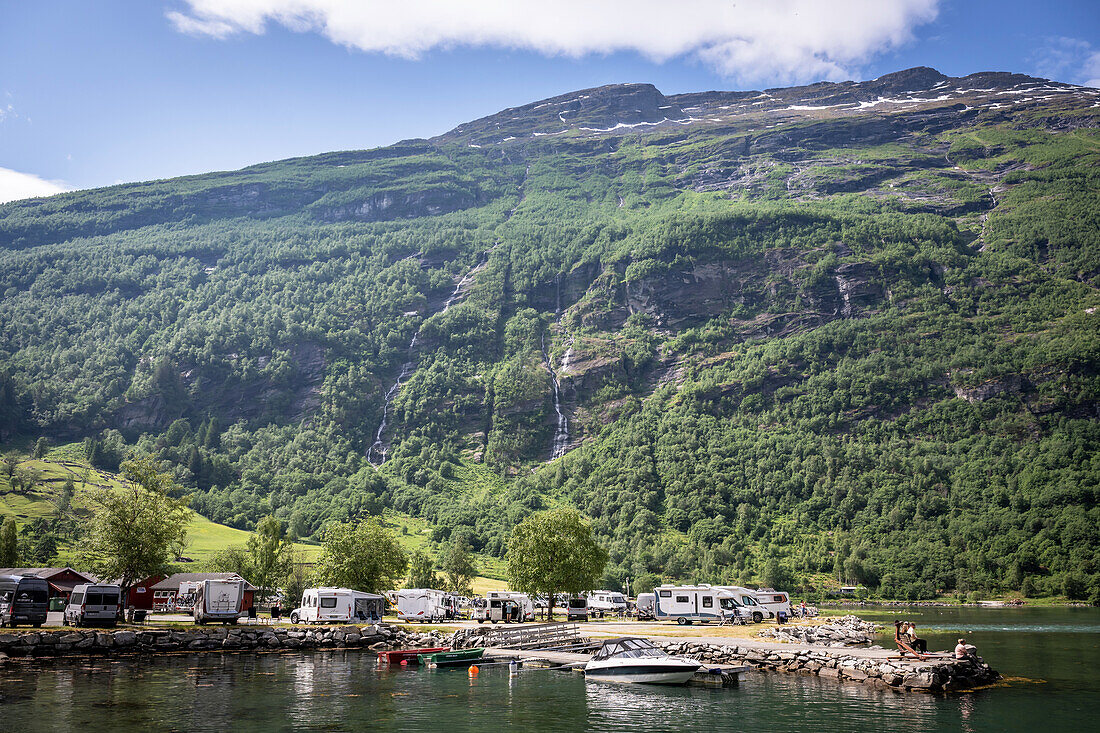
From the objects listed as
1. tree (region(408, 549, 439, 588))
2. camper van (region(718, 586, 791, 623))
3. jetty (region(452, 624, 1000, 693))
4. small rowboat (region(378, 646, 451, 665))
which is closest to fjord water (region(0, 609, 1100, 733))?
jetty (region(452, 624, 1000, 693))

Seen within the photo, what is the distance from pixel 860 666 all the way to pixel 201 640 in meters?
42.3

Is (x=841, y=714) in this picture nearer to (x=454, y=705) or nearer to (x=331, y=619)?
(x=454, y=705)

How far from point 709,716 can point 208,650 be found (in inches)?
1468

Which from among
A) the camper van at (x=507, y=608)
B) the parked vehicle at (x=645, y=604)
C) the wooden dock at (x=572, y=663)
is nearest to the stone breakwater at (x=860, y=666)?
the wooden dock at (x=572, y=663)

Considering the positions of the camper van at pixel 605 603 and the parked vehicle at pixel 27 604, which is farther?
the camper van at pixel 605 603

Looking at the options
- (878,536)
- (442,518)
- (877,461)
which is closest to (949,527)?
(878,536)

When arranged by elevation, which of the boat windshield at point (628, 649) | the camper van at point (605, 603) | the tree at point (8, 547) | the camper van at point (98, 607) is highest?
the tree at point (8, 547)

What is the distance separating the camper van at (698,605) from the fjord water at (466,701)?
24.8 metres

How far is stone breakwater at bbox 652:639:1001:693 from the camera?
36562mm

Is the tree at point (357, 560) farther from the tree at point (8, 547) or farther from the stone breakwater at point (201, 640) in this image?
the tree at point (8, 547)

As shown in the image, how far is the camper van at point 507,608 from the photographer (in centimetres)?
7162

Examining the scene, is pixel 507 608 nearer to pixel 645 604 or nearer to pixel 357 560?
pixel 357 560

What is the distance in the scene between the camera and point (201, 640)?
52500 millimetres

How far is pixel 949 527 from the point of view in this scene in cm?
15512
